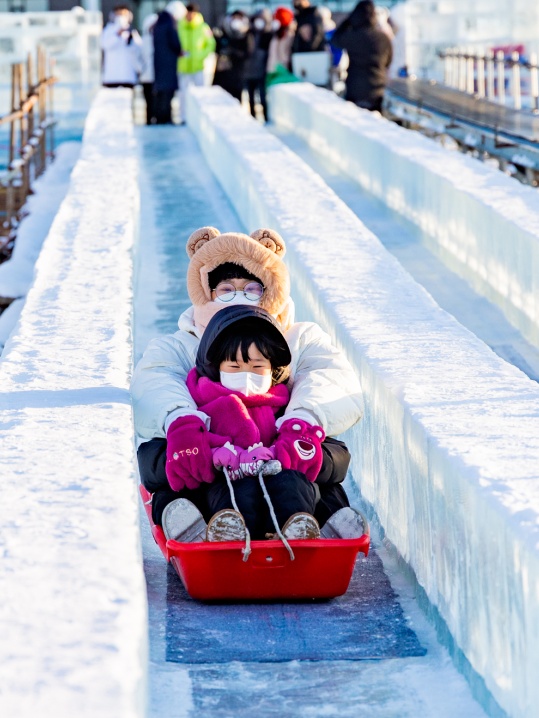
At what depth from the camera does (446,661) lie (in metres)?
2.97

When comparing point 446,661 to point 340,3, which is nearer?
point 446,661

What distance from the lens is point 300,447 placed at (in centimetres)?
330

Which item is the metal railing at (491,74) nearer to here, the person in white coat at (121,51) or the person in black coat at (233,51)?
the person in black coat at (233,51)

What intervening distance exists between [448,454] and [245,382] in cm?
66

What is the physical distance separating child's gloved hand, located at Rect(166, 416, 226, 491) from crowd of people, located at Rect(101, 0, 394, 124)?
12.3m

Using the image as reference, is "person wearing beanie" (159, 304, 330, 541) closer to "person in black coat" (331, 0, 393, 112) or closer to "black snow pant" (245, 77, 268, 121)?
"person in black coat" (331, 0, 393, 112)

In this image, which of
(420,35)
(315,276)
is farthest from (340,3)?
(315,276)

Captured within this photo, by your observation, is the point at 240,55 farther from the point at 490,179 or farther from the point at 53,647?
the point at 53,647

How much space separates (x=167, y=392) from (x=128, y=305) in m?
1.47

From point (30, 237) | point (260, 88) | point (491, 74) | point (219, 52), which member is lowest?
point (30, 237)

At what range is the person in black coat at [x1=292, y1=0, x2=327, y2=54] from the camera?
55.5ft

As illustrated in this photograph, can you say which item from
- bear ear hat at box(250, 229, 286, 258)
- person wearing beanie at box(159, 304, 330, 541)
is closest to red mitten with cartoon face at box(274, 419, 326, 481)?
person wearing beanie at box(159, 304, 330, 541)

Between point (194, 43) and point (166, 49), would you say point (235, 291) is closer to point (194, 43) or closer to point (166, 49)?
point (166, 49)

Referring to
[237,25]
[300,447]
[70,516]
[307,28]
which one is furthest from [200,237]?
[307,28]
